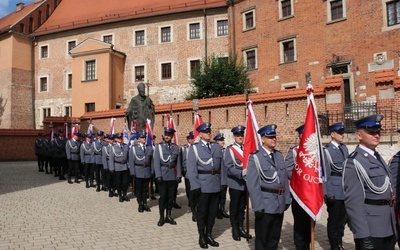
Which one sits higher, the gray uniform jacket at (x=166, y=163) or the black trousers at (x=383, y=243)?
the gray uniform jacket at (x=166, y=163)

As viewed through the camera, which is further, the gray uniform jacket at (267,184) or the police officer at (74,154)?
the police officer at (74,154)

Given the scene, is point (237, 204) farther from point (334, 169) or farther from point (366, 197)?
point (366, 197)

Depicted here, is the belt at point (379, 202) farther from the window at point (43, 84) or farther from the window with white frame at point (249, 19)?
the window at point (43, 84)

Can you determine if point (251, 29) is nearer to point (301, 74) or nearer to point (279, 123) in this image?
point (301, 74)

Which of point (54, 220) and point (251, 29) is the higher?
point (251, 29)

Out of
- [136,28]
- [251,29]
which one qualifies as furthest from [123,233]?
[136,28]

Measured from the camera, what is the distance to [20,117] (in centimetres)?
3425

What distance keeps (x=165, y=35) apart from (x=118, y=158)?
72.6ft

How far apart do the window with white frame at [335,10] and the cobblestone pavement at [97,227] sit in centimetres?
1648

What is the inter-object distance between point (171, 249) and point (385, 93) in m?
9.96

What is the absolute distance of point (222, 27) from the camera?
2889 cm

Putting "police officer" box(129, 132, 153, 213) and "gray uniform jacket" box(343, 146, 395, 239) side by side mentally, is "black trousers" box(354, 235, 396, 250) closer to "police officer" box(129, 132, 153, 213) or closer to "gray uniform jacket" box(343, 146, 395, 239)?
"gray uniform jacket" box(343, 146, 395, 239)

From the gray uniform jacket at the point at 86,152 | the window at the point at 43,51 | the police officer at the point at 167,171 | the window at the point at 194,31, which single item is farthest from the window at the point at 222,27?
the police officer at the point at 167,171

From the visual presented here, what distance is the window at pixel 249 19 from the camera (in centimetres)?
2594
